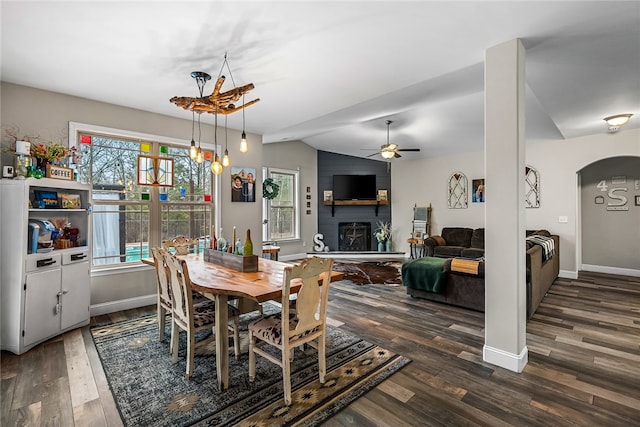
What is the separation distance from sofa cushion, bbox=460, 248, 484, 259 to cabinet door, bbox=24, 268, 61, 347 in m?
6.46

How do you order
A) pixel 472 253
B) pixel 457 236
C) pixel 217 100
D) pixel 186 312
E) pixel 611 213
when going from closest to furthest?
pixel 186 312 → pixel 217 100 → pixel 611 213 → pixel 472 253 → pixel 457 236

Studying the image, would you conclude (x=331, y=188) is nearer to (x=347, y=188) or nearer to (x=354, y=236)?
(x=347, y=188)

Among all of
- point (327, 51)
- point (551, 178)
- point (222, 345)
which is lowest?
point (222, 345)

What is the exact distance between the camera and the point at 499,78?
2518 millimetres

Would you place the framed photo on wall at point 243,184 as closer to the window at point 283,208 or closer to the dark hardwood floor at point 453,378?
the window at point 283,208

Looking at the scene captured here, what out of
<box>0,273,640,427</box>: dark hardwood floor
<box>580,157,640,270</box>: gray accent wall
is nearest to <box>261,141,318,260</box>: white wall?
<box>0,273,640,427</box>: dark hardwood floor

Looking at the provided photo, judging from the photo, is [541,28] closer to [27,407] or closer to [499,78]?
[499,78]

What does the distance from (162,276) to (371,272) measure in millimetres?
4341

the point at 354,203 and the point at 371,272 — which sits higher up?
the point at 354,203

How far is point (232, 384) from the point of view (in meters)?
2.28

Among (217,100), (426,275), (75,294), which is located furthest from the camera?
(426,275)

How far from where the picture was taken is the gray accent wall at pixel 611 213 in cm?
584

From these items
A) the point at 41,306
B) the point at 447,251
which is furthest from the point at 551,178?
the point at 41,306

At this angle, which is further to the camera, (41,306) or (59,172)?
(59,172)
